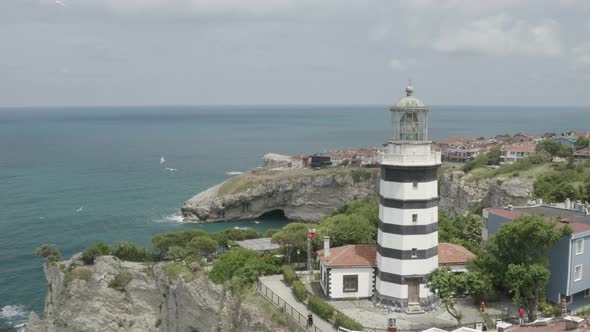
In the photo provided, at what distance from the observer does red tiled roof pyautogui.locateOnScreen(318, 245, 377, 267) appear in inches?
1020

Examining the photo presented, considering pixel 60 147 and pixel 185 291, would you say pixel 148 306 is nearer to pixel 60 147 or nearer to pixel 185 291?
pixel 185 291

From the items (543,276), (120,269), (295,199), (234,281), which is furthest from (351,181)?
(543,276)

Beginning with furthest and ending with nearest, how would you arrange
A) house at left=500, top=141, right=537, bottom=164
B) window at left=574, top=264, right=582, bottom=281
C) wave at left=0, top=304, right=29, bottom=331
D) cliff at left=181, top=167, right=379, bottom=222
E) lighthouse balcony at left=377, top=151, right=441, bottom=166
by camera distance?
house at left=500, top=141, right=537, bottom=164 < cliff at left=181, top=167, right=379, bottom=222 < wave at left=0, top=304, right=29, bottom=331 < window at left=574, top=264, right=582, bottom=281 < lighthouse balcony at left=377, top=151, right=441, bottom=166

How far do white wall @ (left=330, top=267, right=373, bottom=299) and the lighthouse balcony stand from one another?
5613mm

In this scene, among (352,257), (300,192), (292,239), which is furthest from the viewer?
(300,192)

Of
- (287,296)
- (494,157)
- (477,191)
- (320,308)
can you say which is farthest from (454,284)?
(494,157)

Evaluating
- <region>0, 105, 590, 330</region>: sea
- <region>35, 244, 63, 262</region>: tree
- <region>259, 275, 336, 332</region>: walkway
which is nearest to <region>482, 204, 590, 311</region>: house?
<region>259, 275, 336, 332</region>: walkway

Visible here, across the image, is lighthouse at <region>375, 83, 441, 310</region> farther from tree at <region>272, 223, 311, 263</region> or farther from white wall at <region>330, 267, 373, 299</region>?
tree at <region>272, 223, 311, 263</region>

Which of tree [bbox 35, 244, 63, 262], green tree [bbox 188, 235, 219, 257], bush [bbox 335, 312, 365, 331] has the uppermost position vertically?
bush [bbox 335, 312, 365, 331]

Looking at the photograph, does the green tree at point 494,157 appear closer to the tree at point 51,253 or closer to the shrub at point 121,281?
the shrub at point 121,281

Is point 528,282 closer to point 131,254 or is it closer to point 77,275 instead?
point 131,254

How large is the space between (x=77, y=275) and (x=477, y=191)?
148ft

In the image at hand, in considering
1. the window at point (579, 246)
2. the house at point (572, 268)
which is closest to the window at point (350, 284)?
the house at point (572, 268)

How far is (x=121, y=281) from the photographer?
37.2 meters
